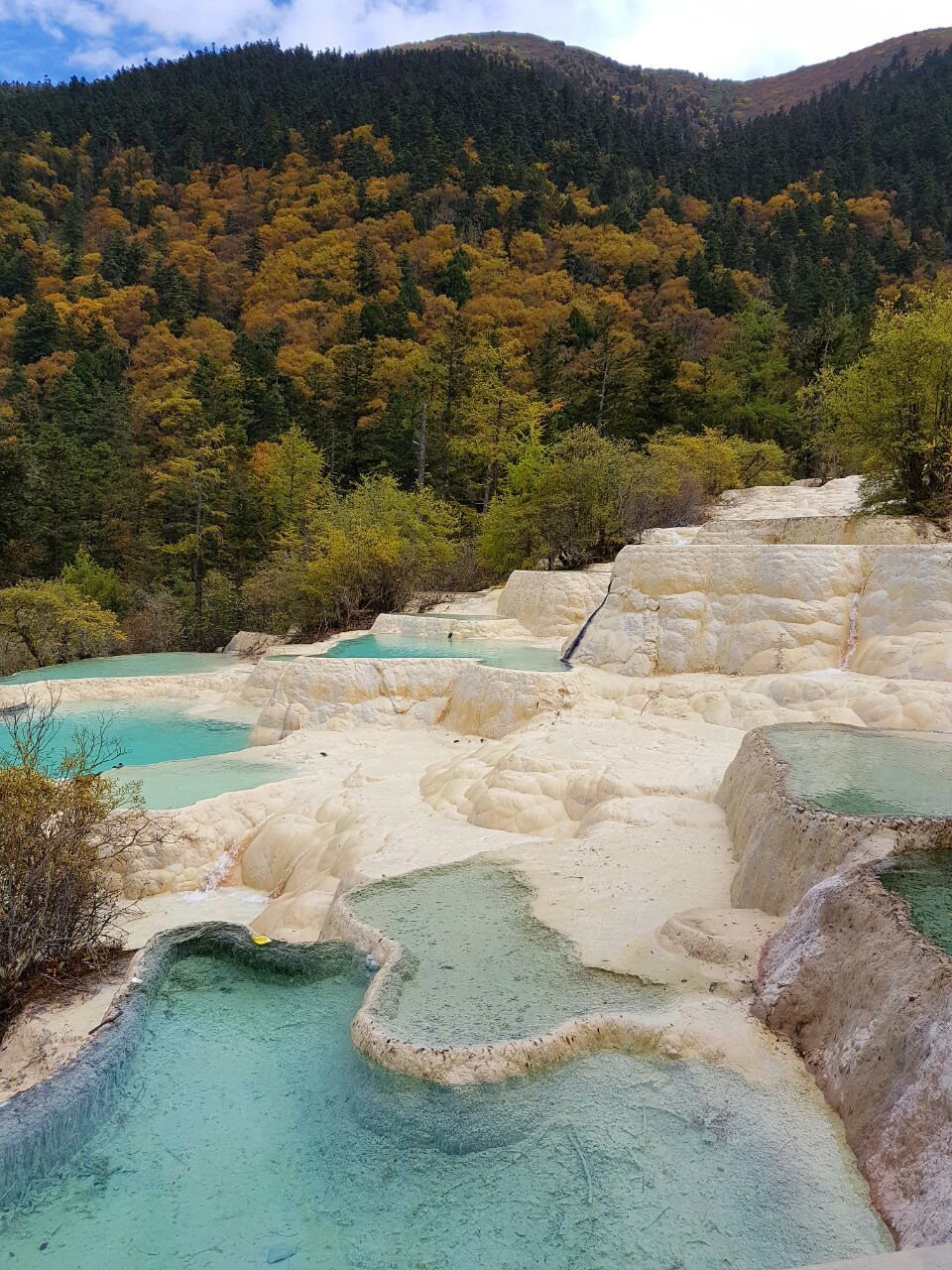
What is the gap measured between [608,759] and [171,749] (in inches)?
284

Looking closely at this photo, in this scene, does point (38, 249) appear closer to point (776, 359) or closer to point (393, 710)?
point (776, 359)

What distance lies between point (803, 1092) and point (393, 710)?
9.29 m

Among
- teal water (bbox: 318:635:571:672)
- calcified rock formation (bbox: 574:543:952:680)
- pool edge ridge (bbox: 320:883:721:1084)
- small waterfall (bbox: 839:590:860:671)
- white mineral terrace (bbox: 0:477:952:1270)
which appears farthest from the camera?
teal water (bbox: 318:635:571:672)

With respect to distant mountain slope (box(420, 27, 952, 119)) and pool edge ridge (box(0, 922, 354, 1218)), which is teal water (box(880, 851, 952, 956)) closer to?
pool edge ridge (box(0, 922, 354, 1218))

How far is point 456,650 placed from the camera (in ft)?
49.8


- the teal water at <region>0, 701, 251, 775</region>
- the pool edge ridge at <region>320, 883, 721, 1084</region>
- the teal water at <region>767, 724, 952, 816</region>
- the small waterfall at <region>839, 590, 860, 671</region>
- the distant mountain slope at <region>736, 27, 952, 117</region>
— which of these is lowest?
the teal water at <region>0, 701, 251, 775</region>

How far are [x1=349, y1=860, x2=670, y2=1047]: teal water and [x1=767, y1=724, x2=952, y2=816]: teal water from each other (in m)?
1.92

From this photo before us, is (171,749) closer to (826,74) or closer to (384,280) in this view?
(384,280)

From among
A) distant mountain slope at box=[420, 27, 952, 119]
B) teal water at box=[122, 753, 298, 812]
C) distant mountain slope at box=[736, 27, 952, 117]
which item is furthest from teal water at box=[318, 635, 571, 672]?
distant mountain slope at box=[420, 27, 952, 119]

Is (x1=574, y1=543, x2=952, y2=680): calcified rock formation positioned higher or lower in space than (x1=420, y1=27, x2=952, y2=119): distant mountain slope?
lower

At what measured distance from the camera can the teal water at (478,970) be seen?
13.4 ft

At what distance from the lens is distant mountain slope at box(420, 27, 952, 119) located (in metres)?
114

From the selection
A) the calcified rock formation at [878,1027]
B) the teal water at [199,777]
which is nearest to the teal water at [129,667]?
the teal water at [199,777]

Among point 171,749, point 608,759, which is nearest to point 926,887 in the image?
point 608,759
